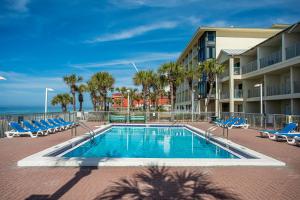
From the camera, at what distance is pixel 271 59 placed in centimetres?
2423

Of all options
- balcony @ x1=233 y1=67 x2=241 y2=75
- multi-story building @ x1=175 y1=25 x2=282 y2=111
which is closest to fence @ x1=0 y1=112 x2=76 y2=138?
balcony @ x1=233 y1=67 x2=241 y2=75

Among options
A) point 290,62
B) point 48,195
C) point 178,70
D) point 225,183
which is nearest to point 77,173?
point 48,195

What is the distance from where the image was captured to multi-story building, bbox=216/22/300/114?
21094mm

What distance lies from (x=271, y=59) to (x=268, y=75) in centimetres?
214

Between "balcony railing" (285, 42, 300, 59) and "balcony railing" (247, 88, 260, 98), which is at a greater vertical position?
"balcony railing" (285, 42, 300, 59)

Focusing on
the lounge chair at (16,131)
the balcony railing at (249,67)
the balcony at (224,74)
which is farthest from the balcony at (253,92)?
the lounge chair at (16,131)

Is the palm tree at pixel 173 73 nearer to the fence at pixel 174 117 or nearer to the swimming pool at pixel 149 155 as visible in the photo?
the fence at pixel 174 117

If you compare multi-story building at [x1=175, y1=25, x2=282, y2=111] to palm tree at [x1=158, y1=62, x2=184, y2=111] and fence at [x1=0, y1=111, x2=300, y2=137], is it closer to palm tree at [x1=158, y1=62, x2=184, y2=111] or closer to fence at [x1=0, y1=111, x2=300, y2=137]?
palm tree at [x1=158, y1=62, x2=184, y2=111]

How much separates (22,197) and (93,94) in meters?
36.0

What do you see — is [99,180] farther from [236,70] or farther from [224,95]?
[224,95]

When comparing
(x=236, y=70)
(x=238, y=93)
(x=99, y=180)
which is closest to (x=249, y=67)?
(x=236, y=70)

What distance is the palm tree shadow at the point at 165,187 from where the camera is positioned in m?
5.20

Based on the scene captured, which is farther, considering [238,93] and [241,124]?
[238,93]

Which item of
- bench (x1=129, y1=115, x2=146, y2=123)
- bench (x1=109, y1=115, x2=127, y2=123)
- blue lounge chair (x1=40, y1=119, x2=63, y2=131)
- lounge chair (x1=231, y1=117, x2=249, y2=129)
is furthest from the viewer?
bench (x1=129, y1=115, x2=146, y2=123)
